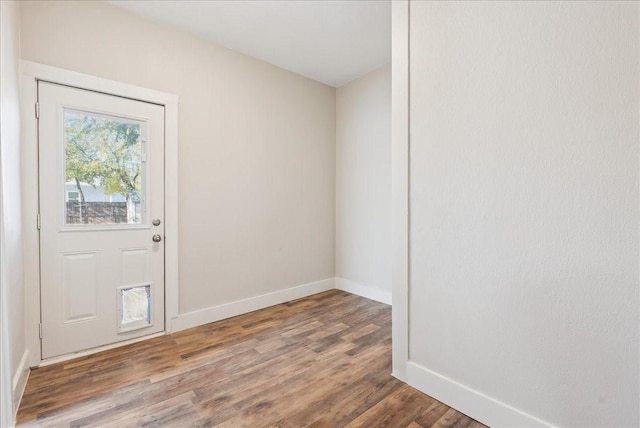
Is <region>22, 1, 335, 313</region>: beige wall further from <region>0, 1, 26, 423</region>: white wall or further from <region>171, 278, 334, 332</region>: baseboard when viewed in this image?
<region>0, 1, 26, 423</region>: white wall

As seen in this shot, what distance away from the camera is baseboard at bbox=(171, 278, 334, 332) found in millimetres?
2714

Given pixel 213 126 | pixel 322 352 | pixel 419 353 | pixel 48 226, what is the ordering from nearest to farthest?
1. pixel 419 353
2. pixel 48 226
3. pixel 322 352
4. pixel 213 126

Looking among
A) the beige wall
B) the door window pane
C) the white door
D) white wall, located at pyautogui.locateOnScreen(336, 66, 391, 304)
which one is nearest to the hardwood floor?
the white door

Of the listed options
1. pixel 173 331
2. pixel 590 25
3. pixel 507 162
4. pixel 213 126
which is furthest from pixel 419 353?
pixel 213 126

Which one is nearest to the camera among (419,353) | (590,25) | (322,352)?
(590,25)

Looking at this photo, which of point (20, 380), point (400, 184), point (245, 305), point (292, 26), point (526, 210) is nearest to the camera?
point (526, 210)

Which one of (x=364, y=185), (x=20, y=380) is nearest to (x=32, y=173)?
(x=20, y=380)

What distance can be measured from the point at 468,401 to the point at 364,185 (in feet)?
8.33

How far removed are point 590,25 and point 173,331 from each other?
344cm

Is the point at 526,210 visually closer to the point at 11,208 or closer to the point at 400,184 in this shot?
the point at 400,184

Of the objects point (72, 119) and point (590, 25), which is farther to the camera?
point (72, 119)

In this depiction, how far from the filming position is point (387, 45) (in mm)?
2963

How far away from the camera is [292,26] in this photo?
262 centimetres

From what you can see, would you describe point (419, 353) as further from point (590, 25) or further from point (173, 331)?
point (173, 331)
